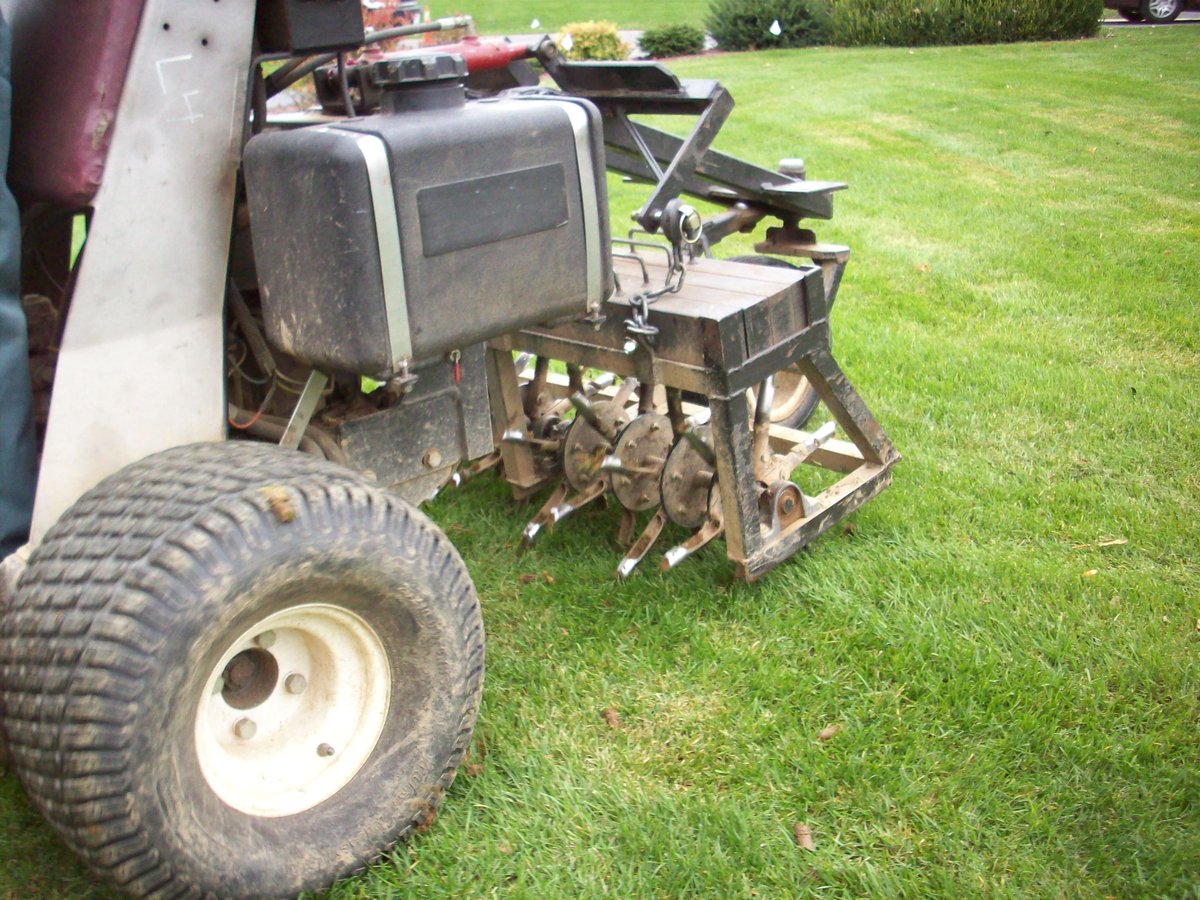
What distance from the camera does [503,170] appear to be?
2275 millimetres

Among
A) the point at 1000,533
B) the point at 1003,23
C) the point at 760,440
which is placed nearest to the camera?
the point at 760,440

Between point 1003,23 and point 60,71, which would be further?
point 1003,23

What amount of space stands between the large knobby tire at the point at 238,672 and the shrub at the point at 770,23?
15216mm

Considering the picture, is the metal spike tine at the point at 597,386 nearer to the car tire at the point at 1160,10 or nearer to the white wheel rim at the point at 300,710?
the white wheel rim at the point at 300,710

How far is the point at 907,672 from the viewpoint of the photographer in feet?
9.67

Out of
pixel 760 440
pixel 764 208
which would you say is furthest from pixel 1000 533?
pixel 764 208

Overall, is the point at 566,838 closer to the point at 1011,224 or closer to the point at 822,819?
the point at 822,819

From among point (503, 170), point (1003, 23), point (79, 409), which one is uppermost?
point (503, 170)

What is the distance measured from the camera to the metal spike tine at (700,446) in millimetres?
3090

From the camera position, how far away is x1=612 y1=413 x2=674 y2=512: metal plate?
3367 mm

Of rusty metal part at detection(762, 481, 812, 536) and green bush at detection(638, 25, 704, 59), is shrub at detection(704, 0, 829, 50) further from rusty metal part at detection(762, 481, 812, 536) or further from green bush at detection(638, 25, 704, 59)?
rusty metal part at detection(762, 481, 812, 536)

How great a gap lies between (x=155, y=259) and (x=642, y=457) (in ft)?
5.48

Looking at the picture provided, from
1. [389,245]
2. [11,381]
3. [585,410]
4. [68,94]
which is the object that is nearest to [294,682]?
[11,381]

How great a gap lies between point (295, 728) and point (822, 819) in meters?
1.15
